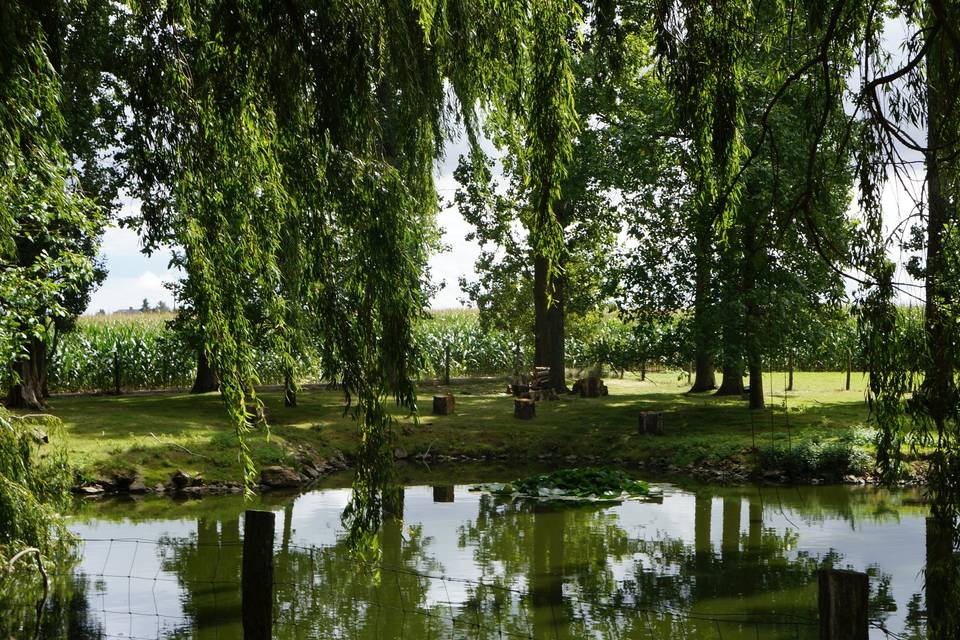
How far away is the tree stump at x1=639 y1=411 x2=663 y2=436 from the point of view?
1961 cm

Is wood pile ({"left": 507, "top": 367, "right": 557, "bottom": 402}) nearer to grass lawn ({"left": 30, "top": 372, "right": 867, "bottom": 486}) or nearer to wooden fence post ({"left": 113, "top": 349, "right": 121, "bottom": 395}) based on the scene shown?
grass lawn ({"left": 30, "top": 372, "right": 867, "bottom": 486})

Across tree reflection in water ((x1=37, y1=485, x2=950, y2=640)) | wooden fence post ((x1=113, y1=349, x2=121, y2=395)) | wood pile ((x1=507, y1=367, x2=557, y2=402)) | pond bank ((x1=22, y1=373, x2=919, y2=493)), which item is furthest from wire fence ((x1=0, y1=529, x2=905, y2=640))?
wooden fence post ((x1=113, y1=349, x2=121, y2=395))

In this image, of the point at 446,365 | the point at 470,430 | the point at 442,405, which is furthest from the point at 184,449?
the point at 446,365

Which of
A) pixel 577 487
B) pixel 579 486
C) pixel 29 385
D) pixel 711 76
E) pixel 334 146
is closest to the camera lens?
pixel 711 76

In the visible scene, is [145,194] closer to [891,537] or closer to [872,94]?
[872,94]

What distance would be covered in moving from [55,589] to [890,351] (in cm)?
871

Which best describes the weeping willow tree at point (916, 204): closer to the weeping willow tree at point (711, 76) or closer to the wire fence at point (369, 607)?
the weeping willow tree at point (711, 76)

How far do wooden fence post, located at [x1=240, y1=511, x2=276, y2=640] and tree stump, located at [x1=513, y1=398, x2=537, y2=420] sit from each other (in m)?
14.4

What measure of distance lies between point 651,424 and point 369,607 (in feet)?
35.8

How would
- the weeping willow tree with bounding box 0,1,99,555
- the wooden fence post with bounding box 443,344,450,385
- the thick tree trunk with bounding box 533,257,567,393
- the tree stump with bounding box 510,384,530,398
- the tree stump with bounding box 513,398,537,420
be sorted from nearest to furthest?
the weeping willow tree with bounding box 0,1,99,555 < the tree stump with bounding box 513,398,537,420 < the tree stump with bounding box 510,384,530,398 < the thick tree trunk with bounding box 533,257,567,393 < the wooden fence post with bounding box 443,344,450,385

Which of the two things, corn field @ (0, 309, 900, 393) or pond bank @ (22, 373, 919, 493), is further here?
corn field @ (0, 309, 900, 393)

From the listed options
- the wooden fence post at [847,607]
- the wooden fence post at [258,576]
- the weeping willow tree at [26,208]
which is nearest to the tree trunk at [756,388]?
the weeping willow tree at [26,208]

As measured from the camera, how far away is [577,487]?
16.2 metres

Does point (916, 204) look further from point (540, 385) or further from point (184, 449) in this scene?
point (540, 385)
